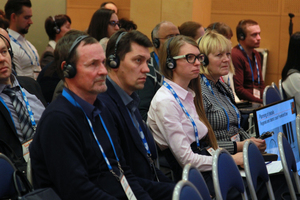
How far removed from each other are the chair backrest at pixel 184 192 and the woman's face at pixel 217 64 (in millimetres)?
1848

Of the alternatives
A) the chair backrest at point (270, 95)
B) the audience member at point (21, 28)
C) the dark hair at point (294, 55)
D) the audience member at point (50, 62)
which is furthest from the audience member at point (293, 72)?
the audience member at point (21, 28)

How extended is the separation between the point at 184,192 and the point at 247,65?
440 centimetres

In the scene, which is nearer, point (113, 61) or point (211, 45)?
point (113, 61)

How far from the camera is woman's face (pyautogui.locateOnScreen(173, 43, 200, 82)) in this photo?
2764mm

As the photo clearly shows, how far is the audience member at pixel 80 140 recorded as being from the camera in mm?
1717

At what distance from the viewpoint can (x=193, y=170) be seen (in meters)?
1.73

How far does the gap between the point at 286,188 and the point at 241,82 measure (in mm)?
2887

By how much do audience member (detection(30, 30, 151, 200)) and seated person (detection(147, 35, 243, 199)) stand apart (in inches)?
22.8

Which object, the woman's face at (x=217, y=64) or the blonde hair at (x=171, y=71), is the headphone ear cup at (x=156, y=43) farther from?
the blonde hair at (x=171, y=71)

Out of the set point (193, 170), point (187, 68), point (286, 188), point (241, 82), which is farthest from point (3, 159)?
point (241, 82)

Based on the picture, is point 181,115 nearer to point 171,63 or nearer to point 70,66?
point 171,63

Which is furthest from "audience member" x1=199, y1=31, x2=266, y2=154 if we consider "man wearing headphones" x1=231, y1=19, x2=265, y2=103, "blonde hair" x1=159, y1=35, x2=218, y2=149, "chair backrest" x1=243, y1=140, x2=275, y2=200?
"man wearing headphones" x1=231, y1=19, x2=265, y2=103

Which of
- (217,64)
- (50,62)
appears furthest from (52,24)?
(217,64)

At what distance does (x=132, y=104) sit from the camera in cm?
232
